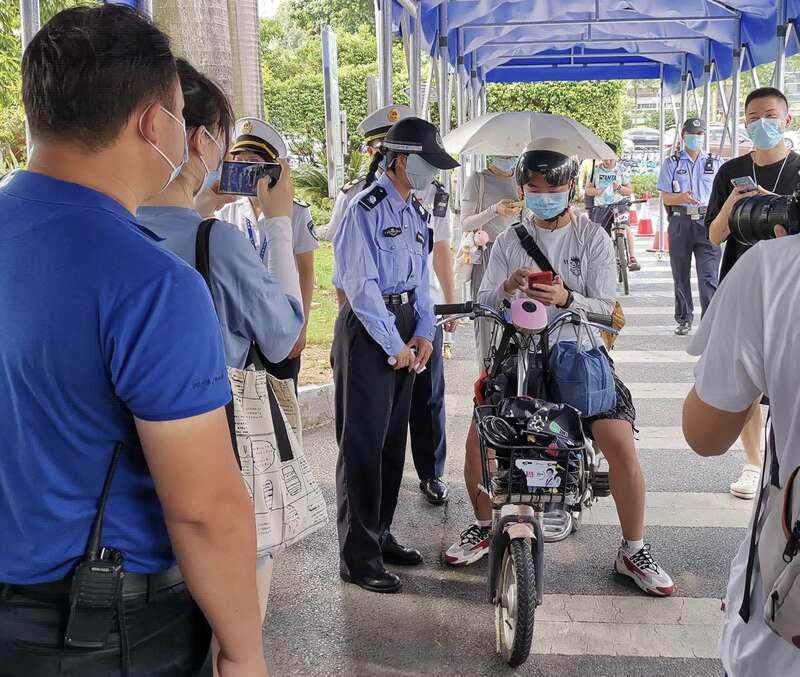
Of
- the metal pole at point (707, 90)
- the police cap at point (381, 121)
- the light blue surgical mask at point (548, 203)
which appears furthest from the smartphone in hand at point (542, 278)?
the metal pole at point (707, 90)

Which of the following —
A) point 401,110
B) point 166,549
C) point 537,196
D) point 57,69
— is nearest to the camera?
point 57,69

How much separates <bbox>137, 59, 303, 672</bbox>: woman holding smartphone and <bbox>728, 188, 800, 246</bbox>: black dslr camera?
1.07 meters

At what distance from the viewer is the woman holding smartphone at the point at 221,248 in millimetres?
1977

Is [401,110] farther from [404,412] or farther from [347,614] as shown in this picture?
[347,614]

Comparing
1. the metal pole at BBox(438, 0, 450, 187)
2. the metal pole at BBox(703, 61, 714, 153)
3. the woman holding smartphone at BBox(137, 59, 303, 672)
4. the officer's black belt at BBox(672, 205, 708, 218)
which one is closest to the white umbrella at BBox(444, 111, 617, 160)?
the metal pole at BBox(438, 0, 450, 187)

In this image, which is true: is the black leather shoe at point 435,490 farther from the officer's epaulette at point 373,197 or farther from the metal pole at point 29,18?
the metal pole at point 29,18

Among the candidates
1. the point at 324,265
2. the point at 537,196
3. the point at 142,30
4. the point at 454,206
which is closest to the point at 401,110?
the point at 537,196

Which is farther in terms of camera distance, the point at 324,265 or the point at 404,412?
the point at 324,265

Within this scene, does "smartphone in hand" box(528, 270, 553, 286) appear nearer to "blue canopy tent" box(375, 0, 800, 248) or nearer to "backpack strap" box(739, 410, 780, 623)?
"backpack strap" box(739, 410, 780, 623)

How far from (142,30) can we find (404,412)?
2.81 metres

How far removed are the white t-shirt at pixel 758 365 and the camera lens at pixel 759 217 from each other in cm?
33

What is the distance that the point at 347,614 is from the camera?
367 centimetres

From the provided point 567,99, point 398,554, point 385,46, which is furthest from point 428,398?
point 567,99

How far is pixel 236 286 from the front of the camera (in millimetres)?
1996
